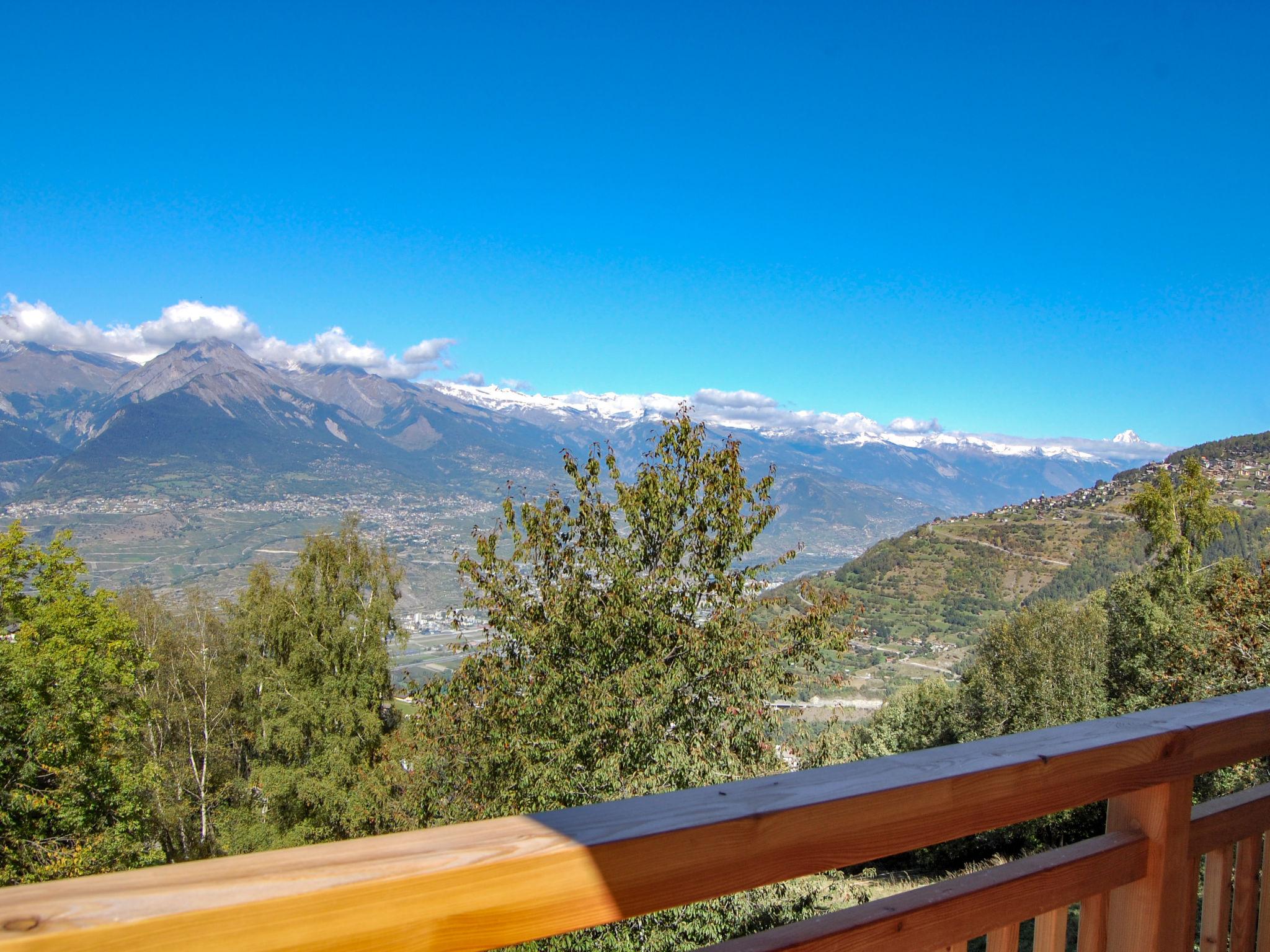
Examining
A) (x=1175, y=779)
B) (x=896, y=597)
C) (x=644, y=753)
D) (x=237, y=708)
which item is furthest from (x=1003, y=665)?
(x=896, y=597)

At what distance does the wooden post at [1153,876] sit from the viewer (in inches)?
57.6

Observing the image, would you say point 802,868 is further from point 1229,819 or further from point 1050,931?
point 1229,819

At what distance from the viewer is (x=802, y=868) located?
1019 millimetres

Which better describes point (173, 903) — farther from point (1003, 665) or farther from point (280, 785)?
point (1003, 665)

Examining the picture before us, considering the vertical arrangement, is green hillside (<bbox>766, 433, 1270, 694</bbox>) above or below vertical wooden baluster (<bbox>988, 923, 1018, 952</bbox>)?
below

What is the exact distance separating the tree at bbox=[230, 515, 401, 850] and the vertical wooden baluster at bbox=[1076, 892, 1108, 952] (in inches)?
644

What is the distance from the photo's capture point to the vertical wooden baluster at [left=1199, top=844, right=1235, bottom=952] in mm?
1625

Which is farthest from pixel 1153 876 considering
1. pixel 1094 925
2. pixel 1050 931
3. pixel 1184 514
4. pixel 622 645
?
pixel 1184 514

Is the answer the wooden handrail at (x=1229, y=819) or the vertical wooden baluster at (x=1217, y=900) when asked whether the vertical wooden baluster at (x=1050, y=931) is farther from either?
the vertical wooden baluster at (x=1217, y=900)

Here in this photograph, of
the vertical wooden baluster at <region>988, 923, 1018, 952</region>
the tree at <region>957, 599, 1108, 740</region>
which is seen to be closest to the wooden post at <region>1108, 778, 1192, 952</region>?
the vertical wooden baluster at <region>988, 923, 1018, 952</region>

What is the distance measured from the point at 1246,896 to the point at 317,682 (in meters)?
18.8

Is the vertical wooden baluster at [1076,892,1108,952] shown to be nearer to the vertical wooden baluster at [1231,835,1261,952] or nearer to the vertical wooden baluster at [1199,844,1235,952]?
the vertical wooden baluster at [1199,844,1235,952]

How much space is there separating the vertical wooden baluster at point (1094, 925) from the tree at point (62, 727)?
10.1m

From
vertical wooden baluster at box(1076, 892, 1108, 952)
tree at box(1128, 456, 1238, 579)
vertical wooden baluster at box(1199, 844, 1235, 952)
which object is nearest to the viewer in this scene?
vertical wooden baluster at box(1076, 892, 1108, 952)
